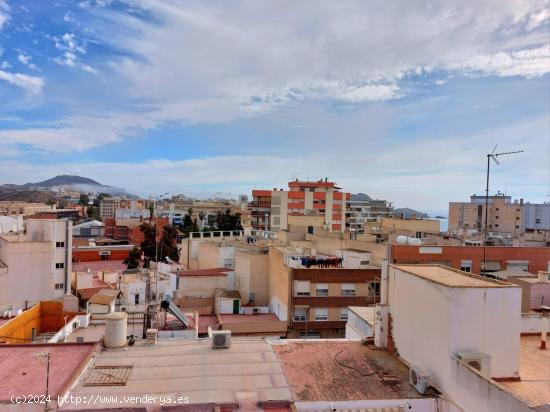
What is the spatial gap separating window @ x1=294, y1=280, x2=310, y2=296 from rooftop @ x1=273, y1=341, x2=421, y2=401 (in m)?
14.2

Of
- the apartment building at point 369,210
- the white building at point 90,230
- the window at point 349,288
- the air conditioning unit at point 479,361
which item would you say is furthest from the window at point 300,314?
the apartment building at point 369,210

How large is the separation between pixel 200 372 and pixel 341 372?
2999 millimetres

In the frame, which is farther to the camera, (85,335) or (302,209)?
(302,209)

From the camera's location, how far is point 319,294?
26.1 metres

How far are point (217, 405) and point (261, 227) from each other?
62491 mm

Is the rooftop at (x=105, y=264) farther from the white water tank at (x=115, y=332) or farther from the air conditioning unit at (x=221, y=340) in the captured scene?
the air conditioning unit at (x=221, y=340)

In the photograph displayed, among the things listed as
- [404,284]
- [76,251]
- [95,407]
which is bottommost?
[76,251]

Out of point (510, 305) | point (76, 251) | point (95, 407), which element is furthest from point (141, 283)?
point (76, 251)

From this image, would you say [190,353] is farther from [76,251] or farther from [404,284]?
[76,251]

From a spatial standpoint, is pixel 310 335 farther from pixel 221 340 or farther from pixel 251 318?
pixel 221 340

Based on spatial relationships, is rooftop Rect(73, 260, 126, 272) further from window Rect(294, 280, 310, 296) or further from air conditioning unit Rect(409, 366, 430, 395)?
air conditioning unit Rect(409, 366, 430, 395)

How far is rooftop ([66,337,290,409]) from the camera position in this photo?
8125 millimetres

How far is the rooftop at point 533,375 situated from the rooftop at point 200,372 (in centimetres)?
449

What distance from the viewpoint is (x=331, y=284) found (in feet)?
86.2
